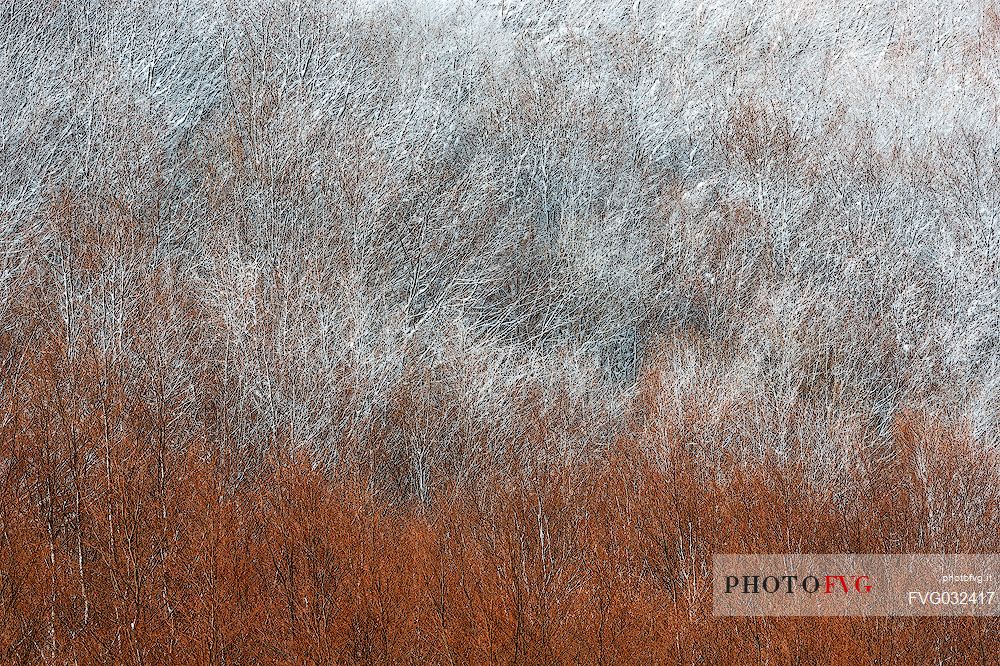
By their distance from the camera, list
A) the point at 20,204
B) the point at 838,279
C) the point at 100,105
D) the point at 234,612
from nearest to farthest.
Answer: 1. the point at 234,612
2. the point at 20,204
3. the point at 100,105
4. the point at 838,279

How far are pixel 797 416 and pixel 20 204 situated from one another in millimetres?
12918

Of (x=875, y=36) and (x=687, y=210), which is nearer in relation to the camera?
(x=687, y=210)

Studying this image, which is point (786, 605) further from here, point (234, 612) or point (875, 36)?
point (875, 36)

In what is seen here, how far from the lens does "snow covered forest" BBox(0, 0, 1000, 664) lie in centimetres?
1010

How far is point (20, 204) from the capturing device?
15703 millimetres

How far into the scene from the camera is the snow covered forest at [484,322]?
1010 centimetres

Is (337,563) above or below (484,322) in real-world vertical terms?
above

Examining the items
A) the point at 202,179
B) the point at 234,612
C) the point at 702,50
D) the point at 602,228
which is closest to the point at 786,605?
the point at 234,612

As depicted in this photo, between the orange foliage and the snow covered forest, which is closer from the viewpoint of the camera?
the orange foliage

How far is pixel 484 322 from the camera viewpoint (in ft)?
60.4

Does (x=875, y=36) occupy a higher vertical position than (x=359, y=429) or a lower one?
higher

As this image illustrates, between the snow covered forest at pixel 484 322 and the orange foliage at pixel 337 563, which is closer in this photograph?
the orange foliage at pixel 337 563

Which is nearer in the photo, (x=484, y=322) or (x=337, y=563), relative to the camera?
(x=337, y=563)

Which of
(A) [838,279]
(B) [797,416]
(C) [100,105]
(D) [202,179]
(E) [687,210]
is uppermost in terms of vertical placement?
(C) [100,105]
